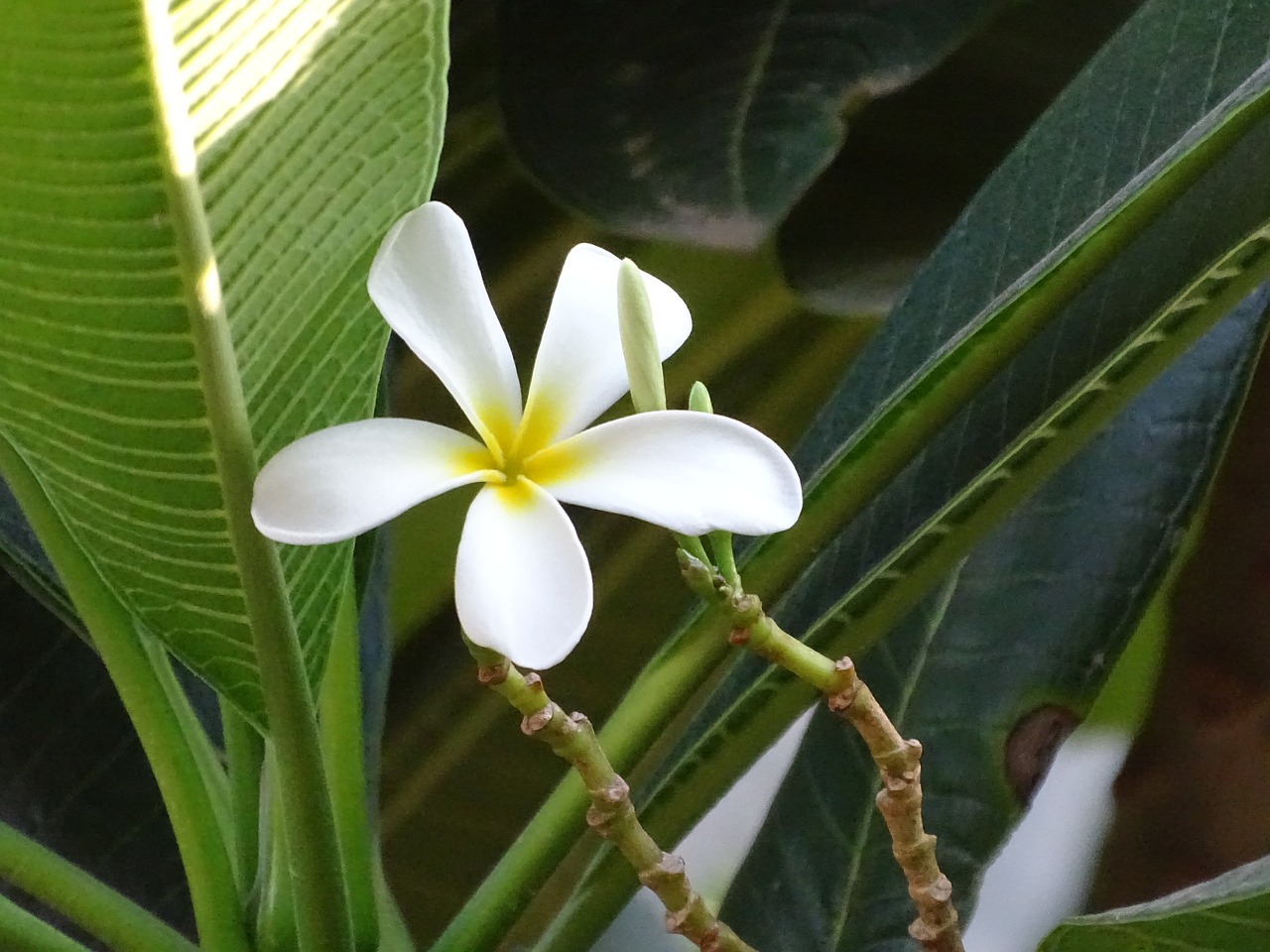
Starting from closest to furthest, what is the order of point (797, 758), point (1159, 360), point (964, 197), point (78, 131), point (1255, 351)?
point (78, 131) → point (1159, 360) → point (1255, 351) → point (797, 758) → point (964, 197)

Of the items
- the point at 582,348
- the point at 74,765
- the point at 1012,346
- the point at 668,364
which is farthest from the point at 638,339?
the point at 668,364

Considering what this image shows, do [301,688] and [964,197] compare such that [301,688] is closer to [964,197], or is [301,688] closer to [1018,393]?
[1018,393]

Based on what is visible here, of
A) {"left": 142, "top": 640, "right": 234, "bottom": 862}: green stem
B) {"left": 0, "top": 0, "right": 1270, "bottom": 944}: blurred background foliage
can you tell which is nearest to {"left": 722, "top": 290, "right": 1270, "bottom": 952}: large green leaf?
{"left": 0, "top": 0, "right": 1270, "bottom": 944}: blurred background foliage

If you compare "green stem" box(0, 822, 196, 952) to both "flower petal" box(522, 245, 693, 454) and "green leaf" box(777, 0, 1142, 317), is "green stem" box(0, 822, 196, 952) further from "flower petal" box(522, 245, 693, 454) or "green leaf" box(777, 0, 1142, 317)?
"green leaf" box(777, 0, 1142, 317)

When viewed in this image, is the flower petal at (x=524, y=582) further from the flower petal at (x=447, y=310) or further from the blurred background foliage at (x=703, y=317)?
the blurred background foliage at (x=703, y=317)

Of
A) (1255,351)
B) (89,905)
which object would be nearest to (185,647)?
(89,905)

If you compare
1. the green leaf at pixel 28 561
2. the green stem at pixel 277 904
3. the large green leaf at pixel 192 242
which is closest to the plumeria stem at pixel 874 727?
the large green leaf at pixel 192 242

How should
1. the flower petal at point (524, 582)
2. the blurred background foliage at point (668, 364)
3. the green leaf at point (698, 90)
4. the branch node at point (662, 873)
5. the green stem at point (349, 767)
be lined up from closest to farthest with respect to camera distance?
the flower petal at point (524, 582), the branch node at point (662, 873), the green stem at point (349, 767), the green leaf at point (698, 90), the blurred background foliage at point (668, 364)

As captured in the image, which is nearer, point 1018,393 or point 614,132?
point 1018,393
